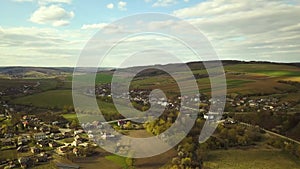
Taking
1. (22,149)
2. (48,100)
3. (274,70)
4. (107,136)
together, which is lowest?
(22,149)

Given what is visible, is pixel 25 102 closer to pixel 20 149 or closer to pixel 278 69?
pixel 20 149

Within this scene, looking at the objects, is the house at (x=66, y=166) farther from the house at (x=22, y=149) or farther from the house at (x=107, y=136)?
the house at (x=107, y=136)

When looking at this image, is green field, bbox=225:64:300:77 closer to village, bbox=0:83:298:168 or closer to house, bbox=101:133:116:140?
village, bbox=0:83:298:168

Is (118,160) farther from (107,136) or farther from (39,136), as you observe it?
(39,136)

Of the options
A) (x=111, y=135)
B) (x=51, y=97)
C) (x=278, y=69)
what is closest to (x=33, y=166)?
(x=111, y=135)

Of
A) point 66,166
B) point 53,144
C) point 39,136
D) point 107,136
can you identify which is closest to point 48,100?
point 39,136

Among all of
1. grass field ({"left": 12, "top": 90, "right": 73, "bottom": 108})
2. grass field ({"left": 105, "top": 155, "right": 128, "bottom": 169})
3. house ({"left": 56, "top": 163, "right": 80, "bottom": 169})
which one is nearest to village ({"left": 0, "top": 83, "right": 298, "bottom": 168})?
house ({"left": 56, "top": 163, "right": 80, "bottom": 169})

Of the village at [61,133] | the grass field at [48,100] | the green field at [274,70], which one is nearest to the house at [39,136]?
the village at [61,133]

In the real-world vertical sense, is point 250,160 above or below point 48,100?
below
